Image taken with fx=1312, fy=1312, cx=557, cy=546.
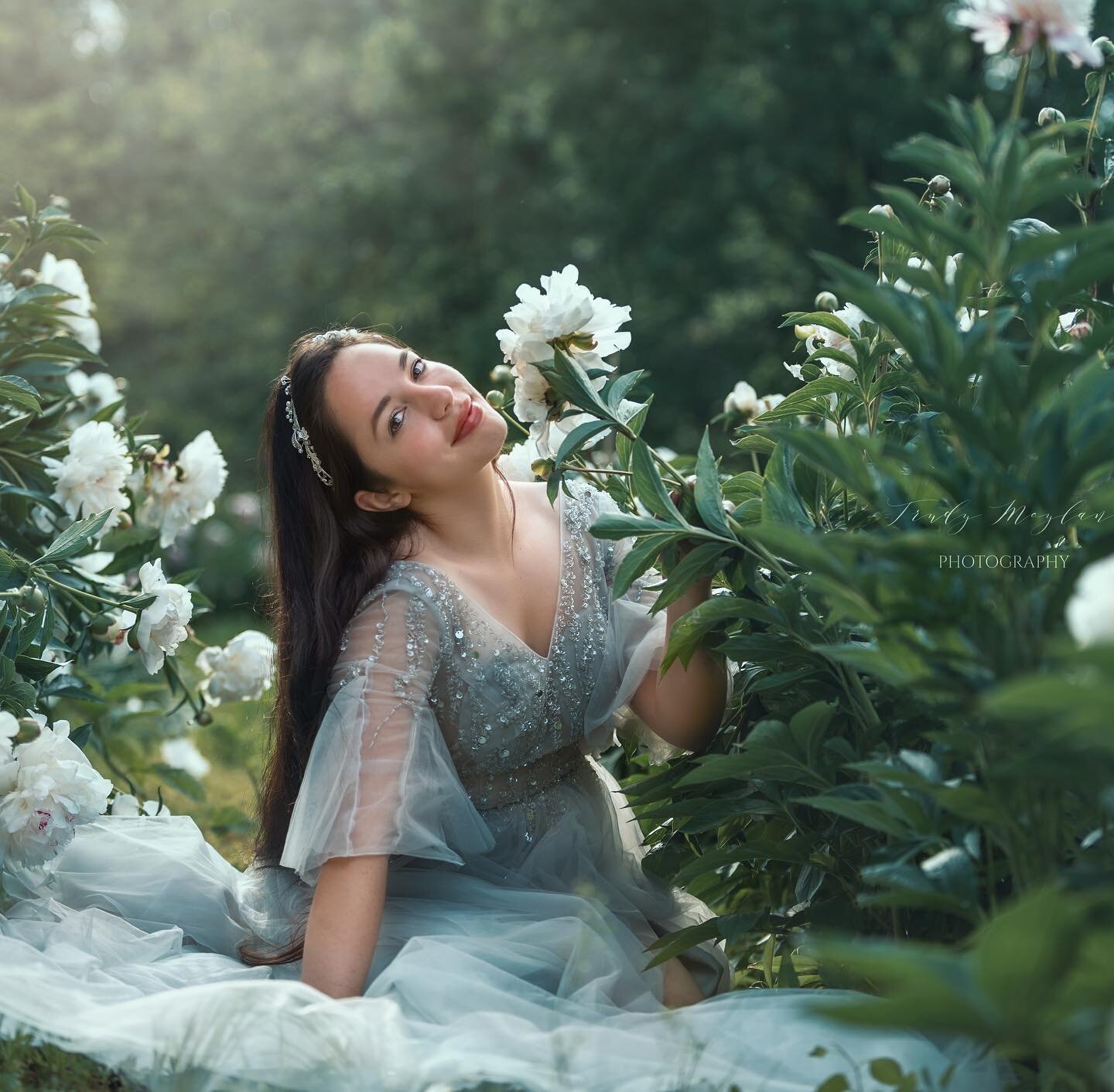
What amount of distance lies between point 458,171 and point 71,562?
9.95 m

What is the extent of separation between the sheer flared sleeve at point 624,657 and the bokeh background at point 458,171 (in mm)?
5584

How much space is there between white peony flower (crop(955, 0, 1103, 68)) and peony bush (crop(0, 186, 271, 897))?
158 centimetres

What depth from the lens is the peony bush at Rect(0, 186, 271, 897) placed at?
207 centimetres

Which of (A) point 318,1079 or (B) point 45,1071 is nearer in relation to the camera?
(A) point 318,1079

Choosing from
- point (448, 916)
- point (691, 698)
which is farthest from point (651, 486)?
point (448, 916)

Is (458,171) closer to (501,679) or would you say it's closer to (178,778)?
(178,778)

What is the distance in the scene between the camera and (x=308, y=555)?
231 cm

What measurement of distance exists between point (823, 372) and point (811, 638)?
1.74 ft

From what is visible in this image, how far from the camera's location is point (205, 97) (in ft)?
43.3

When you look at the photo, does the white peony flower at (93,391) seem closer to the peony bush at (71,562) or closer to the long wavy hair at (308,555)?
the peony bush at (71,562)

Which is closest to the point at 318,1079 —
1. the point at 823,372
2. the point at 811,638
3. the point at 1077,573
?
the point at 811,638

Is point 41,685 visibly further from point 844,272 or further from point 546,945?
point 844,272

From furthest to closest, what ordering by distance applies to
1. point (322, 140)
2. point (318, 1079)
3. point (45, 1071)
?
point (322, 140) → point (45, 1071) → point (318, 1079)

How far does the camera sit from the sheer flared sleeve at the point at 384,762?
1991 mm
